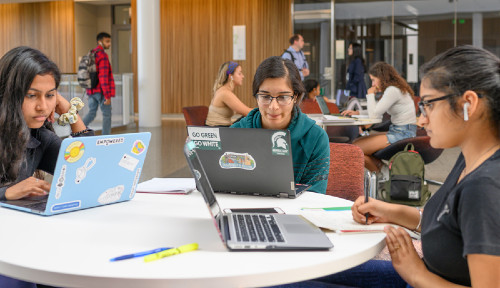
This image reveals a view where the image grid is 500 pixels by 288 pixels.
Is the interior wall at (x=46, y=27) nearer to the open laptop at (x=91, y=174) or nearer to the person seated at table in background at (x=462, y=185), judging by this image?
the open laptop at (x=91, y=174)

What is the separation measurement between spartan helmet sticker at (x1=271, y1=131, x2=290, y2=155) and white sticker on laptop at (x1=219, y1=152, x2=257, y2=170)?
0.11 metres

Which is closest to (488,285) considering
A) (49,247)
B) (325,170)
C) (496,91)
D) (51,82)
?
(496,91)

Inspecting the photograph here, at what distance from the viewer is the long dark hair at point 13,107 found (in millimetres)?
2188

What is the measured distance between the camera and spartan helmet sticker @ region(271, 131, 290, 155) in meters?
1.96

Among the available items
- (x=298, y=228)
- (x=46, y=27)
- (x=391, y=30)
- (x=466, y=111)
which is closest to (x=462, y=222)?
(x=466, y=111)

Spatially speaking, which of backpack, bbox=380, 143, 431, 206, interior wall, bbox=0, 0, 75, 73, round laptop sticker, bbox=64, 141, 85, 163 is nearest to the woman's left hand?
round laptop sticker, bbox=64, 141, 85, 163

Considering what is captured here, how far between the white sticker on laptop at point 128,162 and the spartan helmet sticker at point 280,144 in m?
0.50

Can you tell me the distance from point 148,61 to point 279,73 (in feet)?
33.4

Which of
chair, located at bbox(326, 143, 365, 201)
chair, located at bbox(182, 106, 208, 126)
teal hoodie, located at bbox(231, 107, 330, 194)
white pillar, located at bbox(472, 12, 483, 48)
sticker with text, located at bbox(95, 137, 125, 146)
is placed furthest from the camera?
white pillar, located at bbox(472, 12, 483, 48)

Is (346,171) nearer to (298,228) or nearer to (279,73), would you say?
(279,73)

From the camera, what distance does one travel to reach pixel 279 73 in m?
2.62

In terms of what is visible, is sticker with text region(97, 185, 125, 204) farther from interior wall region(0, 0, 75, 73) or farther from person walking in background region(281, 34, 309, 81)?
interior wall region(0, 0, 75, 73)

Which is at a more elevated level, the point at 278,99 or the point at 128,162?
the point at 278,99

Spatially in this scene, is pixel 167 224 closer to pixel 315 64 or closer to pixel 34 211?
pixel 34 211
